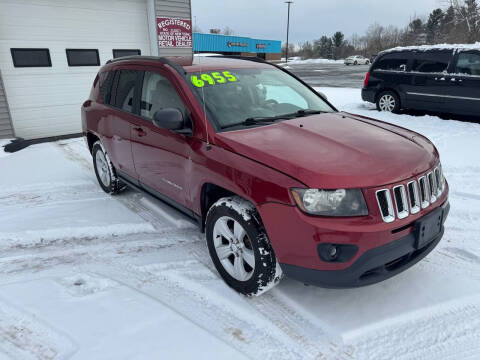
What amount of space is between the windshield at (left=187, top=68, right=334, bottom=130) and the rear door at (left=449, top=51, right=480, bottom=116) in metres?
6.24

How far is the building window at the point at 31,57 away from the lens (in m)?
8.06

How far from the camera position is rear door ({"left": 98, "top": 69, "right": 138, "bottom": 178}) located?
4.02 m

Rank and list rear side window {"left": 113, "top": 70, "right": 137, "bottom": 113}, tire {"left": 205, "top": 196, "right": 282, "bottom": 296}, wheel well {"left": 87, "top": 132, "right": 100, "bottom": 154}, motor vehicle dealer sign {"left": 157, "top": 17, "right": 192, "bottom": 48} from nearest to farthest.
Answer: tire {"left": 205, "top": 196, "right": 282, "bottom": 296}, rear side window {"left": 113, "top": 70, "right": 137, "bottom": 113}, wheel well {"left": 87, "top": 132, "right": 100, "bottom": 154}, motor vehicle dealer sign {"left": 157, "top": 17, "right": 192, "bottom": 48}

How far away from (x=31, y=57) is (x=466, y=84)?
1002 centimetres

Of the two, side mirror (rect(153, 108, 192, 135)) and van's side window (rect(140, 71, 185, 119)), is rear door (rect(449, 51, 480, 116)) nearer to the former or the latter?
van's side window (rect(140, 71, 185, 119))

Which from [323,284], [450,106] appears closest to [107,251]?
[323,284]

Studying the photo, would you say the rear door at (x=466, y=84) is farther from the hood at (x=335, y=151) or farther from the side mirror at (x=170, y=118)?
the side mirror at (x=170, y=118)

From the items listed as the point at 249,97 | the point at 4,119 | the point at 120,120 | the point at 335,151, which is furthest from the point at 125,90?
the point at 4,119

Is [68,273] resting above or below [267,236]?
below

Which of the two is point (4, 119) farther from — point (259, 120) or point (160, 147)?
point (259, 120)

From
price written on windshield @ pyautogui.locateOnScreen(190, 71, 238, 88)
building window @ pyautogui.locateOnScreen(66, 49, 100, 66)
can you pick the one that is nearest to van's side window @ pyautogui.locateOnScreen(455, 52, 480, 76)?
price written on windshield @ pyautogui.locateOnScreen(190, 71, 238, 88)

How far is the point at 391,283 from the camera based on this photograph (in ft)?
9.57

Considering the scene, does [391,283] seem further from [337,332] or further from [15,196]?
[15,196]

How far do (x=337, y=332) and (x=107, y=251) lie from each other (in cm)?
230
